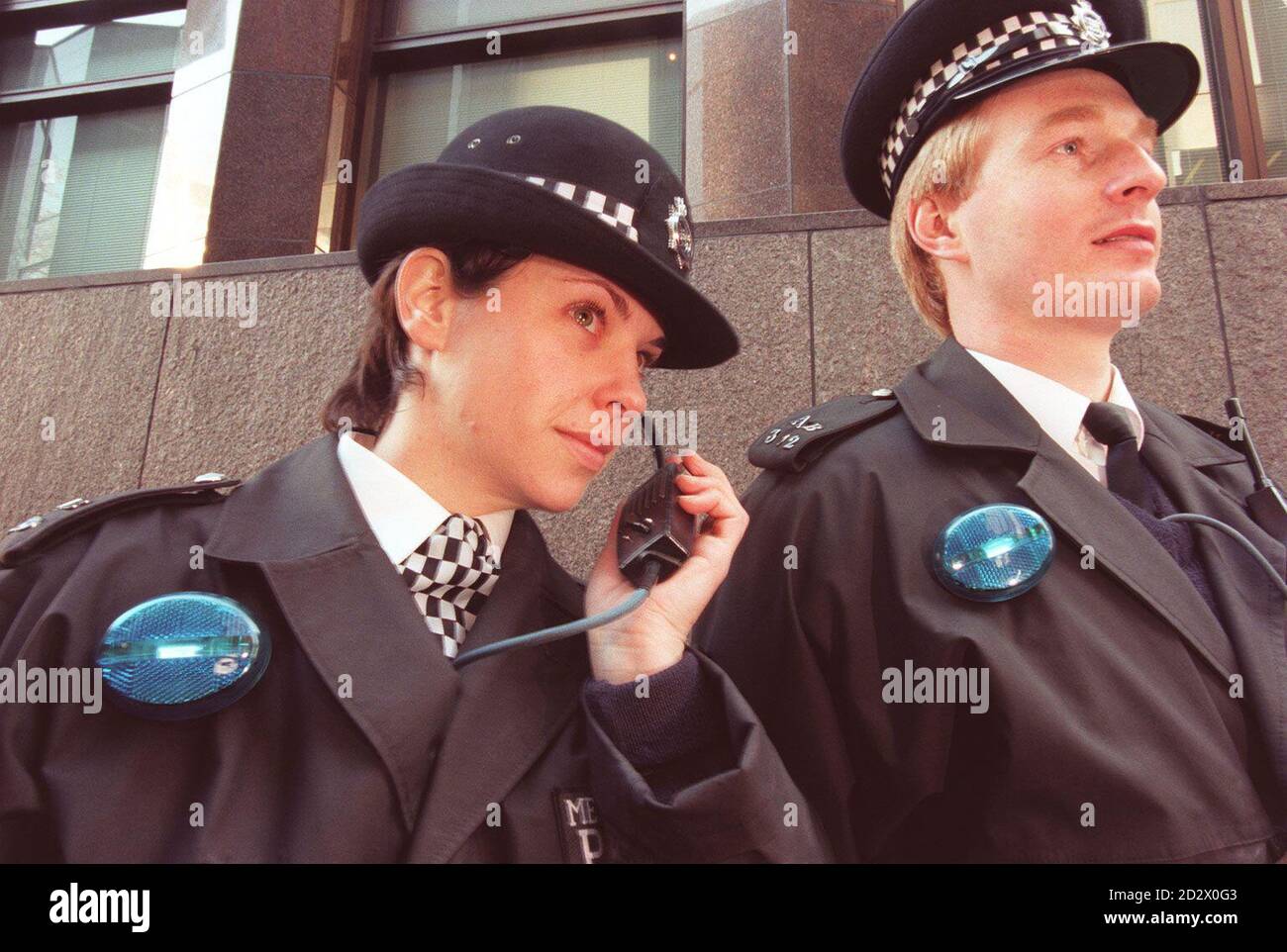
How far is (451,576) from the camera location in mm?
1754

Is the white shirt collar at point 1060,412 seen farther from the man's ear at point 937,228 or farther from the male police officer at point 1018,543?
the man's ear at point 937,228

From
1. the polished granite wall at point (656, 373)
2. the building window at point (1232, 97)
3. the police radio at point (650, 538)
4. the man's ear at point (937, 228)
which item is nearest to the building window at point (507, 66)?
the building window at point (1232, 97)

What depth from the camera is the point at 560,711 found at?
1665 mm

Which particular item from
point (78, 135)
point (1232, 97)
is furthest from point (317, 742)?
point (78, 135)

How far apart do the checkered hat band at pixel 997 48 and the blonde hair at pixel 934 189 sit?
9cm

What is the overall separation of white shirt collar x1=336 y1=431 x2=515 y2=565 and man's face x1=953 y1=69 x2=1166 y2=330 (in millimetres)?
1320

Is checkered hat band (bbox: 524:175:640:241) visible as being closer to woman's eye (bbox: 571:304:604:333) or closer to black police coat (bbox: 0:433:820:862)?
woman's eye (bbox: 571:304:604:333)

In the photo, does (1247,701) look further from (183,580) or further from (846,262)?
(846,262)

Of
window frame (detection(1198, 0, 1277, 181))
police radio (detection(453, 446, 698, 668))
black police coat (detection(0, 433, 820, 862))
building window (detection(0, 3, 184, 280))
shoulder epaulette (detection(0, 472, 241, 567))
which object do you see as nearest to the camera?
black police coat (detection(0, 433, 820, 862))

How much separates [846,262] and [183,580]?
8.84 feet

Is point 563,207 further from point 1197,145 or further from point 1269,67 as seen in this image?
point 1269,67

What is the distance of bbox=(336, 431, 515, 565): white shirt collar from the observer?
1.73 m

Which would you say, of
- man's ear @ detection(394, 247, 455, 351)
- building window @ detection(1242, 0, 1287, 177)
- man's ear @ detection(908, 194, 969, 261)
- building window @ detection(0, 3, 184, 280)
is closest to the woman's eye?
man's ear @ detection(394, 247, 455, 351)
